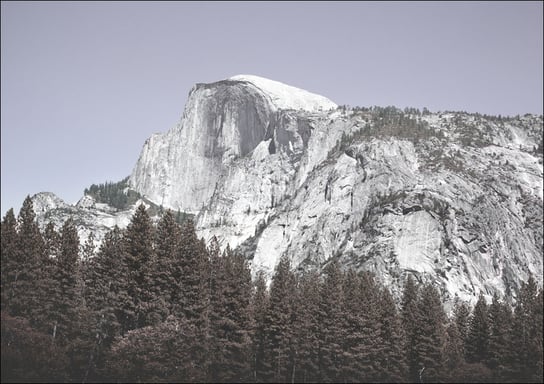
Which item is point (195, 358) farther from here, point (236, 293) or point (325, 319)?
point (325, 319)

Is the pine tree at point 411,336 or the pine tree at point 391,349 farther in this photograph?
the pine tree at point 411,336

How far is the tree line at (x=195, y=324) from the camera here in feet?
174

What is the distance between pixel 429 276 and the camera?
17812cm

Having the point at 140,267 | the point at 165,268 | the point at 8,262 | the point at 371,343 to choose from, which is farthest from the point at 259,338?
the point at 8,262

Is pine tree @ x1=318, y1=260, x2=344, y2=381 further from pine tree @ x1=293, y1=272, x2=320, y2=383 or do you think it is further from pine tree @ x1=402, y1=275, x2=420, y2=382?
pine tree @ x1=402, y1=275, x2=420, y2=382

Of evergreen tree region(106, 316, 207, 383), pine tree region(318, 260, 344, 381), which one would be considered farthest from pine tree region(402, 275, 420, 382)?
evergreen tree region(106, 316, 207, 383)

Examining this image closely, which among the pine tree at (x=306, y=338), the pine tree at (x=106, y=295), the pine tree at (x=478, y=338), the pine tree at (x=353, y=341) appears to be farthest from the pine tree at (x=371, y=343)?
the pine tree at (x=106, y=295)

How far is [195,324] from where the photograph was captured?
6056 cm

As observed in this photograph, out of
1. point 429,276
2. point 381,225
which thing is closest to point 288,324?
point 429,276

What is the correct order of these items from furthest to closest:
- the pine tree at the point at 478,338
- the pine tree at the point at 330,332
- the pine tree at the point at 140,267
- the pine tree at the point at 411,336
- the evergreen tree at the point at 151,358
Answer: the pine tree at the point at 478,338 → the pine tree at the point at 411,336 → the pine tree at the point at 330,332 → the pine tree at the point at 140,267 → the evergreen tree at the point at 151,358

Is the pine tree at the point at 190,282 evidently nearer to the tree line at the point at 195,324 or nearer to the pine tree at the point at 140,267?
the tree line at the point at 195,324

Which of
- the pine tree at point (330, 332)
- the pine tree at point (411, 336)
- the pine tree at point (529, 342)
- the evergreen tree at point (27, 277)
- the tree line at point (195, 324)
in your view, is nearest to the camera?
the tree line at point (195, 324)

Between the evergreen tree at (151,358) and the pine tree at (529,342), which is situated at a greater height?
the pine tree at (529,342)

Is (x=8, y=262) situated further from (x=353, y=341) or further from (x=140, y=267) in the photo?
(x=353, y=341)
